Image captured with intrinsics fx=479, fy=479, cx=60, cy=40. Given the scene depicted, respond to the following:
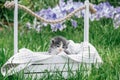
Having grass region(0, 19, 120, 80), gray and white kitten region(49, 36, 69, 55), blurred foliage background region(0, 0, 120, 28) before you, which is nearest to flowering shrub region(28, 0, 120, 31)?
grass region(0, 19, 120, 80)

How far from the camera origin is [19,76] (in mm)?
2959

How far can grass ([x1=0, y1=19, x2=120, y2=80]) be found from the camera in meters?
3.08

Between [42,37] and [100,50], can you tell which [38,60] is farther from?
[42,37]

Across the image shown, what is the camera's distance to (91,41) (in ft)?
14.0

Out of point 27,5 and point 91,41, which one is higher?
point 27,5

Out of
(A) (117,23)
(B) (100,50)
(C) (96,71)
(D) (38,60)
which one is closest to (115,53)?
(B) (100,50)

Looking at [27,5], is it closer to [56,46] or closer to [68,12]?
[68,12]

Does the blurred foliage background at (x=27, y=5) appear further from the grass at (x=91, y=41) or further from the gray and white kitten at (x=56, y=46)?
the gray and white kitten at (x=56, y=46)

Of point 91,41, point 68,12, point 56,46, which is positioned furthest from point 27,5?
point 56,46

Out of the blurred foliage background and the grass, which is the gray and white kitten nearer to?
the grass

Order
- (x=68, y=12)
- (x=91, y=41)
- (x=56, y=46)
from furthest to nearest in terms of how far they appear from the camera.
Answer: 1. (x=68, y=12)
2. (x=91, y=41)
3. (x=56, y=46)

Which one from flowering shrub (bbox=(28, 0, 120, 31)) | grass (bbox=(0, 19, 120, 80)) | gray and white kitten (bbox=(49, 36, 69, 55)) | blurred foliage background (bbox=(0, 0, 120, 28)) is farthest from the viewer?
blurred foliage background (bbox=(0, 0, 120, 28))

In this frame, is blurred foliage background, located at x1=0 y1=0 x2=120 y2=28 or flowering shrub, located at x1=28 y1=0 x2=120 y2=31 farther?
blurred foliage background, located at x1=0 y1=0 x2=120 y2=28

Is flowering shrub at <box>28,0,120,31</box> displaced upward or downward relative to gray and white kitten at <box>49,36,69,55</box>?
upward
